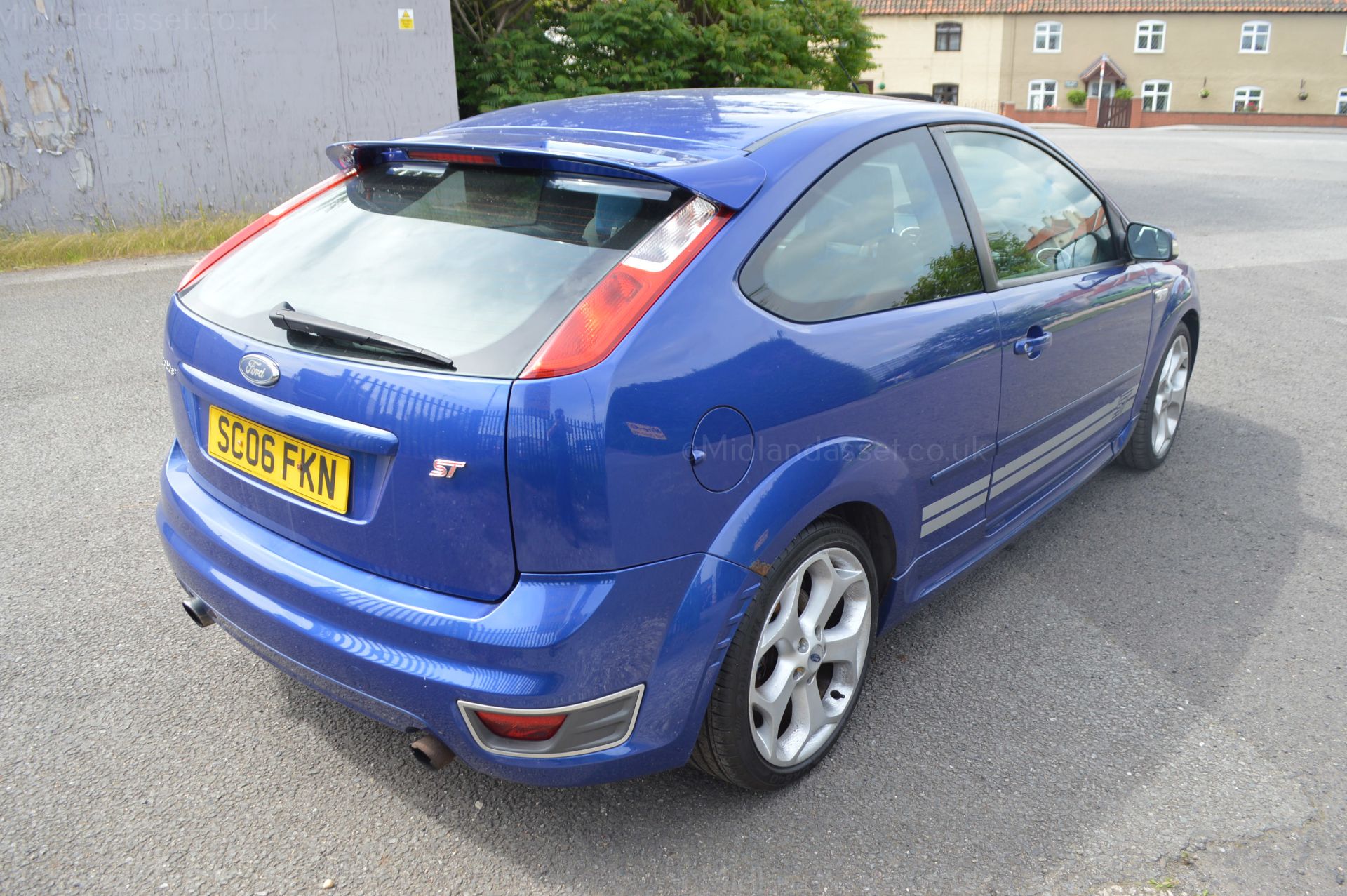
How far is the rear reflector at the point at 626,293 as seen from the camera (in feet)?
6.50

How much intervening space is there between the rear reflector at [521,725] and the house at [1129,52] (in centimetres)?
5551

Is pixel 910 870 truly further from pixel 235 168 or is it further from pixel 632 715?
pixel 235 168

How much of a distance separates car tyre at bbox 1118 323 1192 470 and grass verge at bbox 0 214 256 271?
8.04 meters

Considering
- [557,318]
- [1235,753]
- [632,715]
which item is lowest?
[1235,753]

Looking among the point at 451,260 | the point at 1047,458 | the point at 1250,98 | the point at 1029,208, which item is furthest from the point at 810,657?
the point at 1250,98

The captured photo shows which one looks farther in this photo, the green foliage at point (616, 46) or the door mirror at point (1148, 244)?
the green foliage at point (616, 46)

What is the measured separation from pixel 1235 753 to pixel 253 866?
2.50 m

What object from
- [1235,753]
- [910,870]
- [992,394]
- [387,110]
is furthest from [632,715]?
[387,110]

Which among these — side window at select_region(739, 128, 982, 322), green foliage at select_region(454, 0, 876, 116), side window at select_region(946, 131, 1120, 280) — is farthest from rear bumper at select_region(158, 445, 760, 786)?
green foliage at select_region(454, 0, 876, 116)

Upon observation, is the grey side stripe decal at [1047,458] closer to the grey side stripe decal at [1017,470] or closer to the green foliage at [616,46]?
the grey side stripe decal at [1017,470]

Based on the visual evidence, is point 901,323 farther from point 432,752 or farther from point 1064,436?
point 432,752

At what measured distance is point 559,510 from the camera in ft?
6.45

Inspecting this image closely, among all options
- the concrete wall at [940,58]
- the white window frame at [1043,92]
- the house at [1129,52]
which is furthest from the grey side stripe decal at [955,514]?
the white window frame at [1043,92]

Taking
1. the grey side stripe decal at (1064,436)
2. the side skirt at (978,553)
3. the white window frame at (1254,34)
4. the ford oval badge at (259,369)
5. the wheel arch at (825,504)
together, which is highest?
the white window frame at (1254,34)
